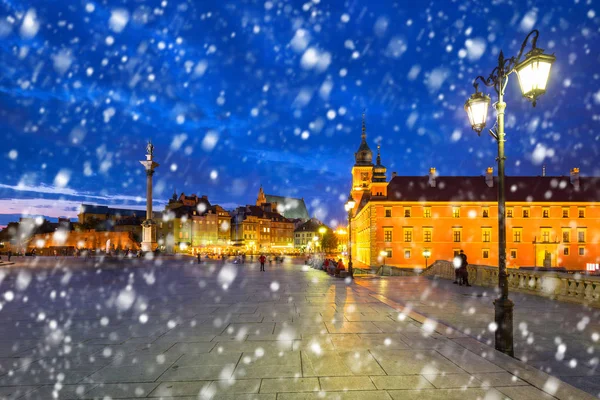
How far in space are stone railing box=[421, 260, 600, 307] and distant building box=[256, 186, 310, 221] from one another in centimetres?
15031

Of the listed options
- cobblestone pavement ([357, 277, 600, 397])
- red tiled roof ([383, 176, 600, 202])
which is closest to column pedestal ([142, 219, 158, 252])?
red tiled roof ([383, 176, 600, 202])

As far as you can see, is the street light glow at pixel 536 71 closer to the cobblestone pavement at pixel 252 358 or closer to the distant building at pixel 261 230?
the cobblestone pavement at pixel 252 358

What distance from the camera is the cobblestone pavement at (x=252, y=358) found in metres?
5.76

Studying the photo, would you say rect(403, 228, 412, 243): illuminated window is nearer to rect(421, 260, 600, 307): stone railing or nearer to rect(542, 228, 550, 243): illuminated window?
rect(542, 228, 550, 243): illuminated window

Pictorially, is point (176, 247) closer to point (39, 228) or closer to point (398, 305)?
point (39, 228)

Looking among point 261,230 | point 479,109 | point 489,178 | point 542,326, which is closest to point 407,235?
point 489,178

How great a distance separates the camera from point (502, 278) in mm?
7965

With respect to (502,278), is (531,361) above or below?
below

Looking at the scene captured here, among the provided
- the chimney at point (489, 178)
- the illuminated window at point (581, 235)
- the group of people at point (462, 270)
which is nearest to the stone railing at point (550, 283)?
the group of people at point (462, 270)

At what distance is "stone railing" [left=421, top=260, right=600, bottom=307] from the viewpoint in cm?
1349

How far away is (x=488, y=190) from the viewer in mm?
64688

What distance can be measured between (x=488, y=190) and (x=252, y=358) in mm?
65681

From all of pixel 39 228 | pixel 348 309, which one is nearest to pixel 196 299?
pixel 348 309

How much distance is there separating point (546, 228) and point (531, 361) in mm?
64749
